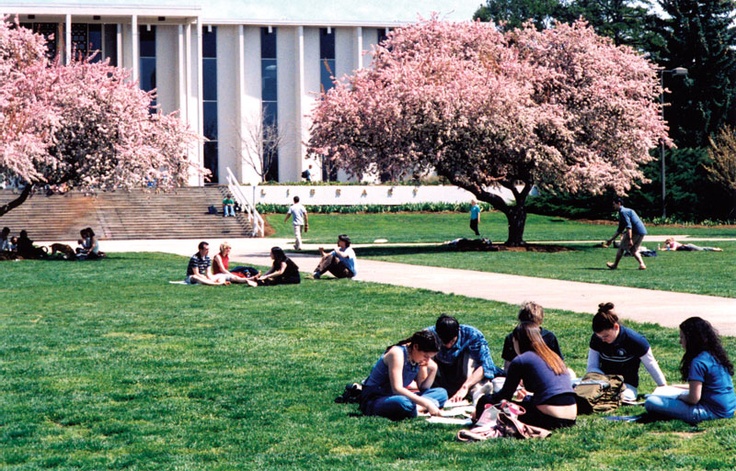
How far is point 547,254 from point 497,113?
4.28m

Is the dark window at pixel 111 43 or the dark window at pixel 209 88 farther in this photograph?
the dark window at pixel 209 88

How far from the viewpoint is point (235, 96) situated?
220ft

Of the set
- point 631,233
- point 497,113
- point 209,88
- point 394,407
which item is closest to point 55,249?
point 497,113

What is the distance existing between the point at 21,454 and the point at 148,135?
25016mm

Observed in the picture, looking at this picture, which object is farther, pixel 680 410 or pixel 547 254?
pixel 547 254

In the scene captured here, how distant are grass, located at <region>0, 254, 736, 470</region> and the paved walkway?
0.94 meters

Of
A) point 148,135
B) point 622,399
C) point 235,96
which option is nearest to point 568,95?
point 148,135

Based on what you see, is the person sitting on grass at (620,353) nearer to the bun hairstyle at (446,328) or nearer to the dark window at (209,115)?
the bun hairstyle at (446,328)

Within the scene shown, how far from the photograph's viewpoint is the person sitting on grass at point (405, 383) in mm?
8250

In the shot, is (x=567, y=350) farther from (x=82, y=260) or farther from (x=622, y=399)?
(x=82, y=260)

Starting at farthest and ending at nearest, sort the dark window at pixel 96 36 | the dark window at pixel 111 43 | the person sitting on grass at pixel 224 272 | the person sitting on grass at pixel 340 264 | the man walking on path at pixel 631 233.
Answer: the dark window at pixel 111 43 → the dark window at pixel 96 36 → the man walking on path at pixel 631 233 → the person sitting on grass at pixel 340 264 → the person sitting on grass at pixel 224 272

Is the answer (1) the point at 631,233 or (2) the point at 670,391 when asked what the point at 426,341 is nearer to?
(2) the point at 670,391

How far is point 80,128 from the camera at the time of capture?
30094 mm

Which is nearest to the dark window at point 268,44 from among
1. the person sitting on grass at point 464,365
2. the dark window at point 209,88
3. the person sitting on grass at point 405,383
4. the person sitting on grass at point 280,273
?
the dark window at point 209,88
